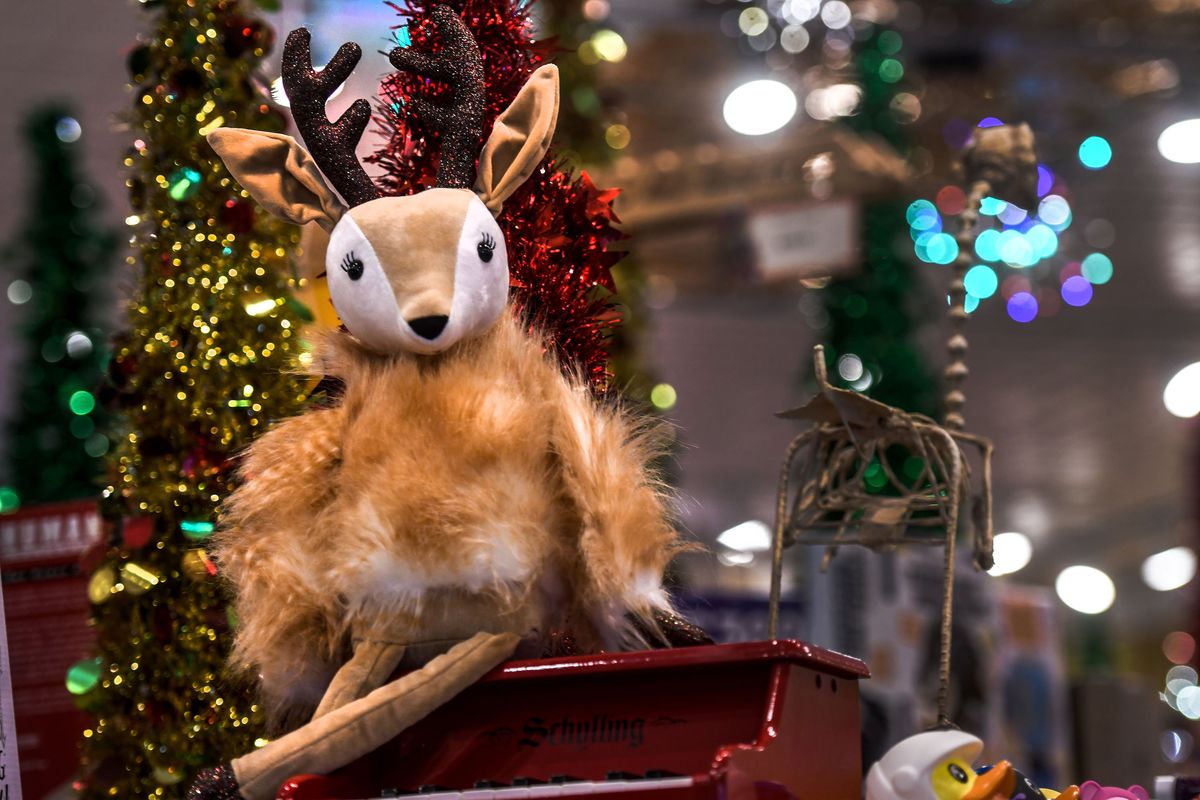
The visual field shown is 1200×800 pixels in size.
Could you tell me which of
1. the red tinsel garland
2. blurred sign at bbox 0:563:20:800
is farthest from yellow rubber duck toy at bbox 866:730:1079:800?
blurred sign at bbox 0:563:20:800

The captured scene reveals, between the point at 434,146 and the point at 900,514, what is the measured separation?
3.24ft

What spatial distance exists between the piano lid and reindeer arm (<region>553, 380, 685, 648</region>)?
0.12 meters

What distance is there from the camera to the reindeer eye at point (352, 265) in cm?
200

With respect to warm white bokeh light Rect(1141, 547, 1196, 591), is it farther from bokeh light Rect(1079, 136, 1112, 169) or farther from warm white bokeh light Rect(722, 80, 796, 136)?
warm white bokeh light Rect(722, 80, 796, 136)

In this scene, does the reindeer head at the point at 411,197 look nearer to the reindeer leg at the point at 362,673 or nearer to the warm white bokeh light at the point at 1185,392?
the reindeer leg at the point at 362,673

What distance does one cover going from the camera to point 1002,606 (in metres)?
4.61

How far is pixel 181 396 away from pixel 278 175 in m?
0.69

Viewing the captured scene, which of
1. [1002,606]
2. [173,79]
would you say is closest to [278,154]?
[173,79]

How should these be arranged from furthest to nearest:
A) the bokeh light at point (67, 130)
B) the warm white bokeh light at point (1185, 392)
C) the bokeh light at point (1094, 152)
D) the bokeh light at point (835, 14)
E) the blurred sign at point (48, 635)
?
the warm white bokeh light at point (1185, 392) → the bokeh light at point (1094, 152) → the bokeh light at point (835, 14) → the bokeh light at point (67, 130) → the blurred sign at point (48, 635)

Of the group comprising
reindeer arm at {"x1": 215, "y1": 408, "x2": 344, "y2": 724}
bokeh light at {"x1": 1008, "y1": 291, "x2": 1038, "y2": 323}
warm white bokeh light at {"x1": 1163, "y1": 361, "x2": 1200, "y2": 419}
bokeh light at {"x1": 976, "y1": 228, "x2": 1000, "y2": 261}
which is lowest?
reindeer arm at {"x1": 215, "y1": 408, "x2": 344, "y2": 724}

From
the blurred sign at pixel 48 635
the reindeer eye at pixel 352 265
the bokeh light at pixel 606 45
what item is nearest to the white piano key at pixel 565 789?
the reindeer eye at pixel 352 265

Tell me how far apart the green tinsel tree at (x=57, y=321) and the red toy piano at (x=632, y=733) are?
262cm

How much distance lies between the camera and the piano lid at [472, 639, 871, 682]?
174 cm

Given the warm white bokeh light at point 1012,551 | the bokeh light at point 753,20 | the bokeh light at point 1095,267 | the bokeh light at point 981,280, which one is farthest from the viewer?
the warm white bokeh light at point 1012,551
